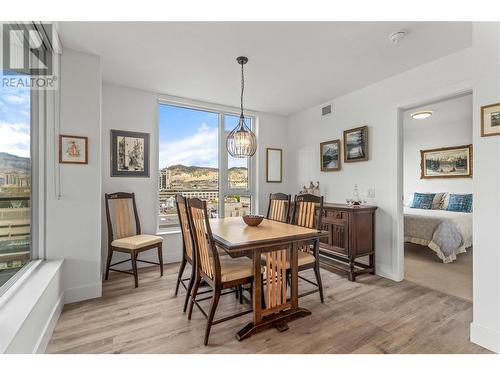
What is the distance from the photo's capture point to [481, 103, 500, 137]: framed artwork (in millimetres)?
1745

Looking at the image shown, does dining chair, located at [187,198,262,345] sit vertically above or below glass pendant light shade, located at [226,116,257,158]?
below

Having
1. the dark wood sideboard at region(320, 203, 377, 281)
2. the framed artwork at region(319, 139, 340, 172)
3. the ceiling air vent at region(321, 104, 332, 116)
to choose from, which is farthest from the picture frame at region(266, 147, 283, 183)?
the dark wood sideboard at region(320, 203, 377, 281)

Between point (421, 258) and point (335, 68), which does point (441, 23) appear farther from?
point (421, 258)

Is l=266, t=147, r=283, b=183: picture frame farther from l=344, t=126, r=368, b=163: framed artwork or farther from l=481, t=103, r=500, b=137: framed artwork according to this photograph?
l=481, t=103, r=500, b=137: framed artwork

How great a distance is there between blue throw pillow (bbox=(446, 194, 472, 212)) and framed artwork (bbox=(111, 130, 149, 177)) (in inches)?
221

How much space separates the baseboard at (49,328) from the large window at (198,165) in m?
1.71

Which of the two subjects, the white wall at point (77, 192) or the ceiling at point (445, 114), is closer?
the white wall at point (77, 192)

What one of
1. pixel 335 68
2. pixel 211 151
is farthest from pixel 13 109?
pixel 335 68

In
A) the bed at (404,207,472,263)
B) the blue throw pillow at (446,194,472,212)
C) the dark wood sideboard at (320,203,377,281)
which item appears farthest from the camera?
the blue throw pillow at (446,194,472,212)

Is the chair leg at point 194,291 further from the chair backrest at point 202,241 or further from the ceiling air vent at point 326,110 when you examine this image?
the ceiling air vent at point 326,110

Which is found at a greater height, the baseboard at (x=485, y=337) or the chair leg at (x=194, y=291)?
the chair leg at (x=194, y=291)

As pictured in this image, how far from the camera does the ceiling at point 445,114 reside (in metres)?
4.34

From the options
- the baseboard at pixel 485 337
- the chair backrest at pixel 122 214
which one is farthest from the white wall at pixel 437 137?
the chair backrest at pixel 122 214
